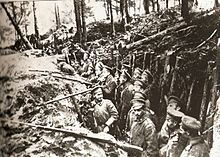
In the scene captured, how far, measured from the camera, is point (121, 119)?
58.0 inches

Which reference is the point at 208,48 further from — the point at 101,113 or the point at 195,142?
the point at 101,113

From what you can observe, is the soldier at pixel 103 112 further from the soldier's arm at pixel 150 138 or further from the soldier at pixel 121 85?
the soldier's arm at pixel 150 138

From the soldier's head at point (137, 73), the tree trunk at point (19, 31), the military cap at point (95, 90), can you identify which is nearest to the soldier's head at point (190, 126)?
the soldier's head at point (137, 73)

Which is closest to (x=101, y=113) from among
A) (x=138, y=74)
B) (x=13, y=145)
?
(x=138, y=74)

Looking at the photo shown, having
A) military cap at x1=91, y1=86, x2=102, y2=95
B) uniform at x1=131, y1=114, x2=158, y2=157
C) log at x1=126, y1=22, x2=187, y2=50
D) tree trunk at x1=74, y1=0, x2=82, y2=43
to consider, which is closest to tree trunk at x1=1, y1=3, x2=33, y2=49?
tree trunk at x1=74, y1=0, x2=82, y2=43

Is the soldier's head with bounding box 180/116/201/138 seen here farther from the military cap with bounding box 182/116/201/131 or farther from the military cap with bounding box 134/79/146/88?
the military cap with bounding box 134/79/146/88

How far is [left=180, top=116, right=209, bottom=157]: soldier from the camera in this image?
1.48 m

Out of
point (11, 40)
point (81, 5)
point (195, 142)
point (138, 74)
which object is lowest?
point (195, 142)

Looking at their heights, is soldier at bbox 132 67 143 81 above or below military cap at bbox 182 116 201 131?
above

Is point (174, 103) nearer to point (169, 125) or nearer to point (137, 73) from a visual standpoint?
point (169, 125)

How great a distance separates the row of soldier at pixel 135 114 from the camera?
1.46 m

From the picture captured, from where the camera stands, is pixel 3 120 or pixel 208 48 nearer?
pixel 3 120

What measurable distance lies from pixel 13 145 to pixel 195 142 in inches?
29.0

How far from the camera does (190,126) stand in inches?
58.5
